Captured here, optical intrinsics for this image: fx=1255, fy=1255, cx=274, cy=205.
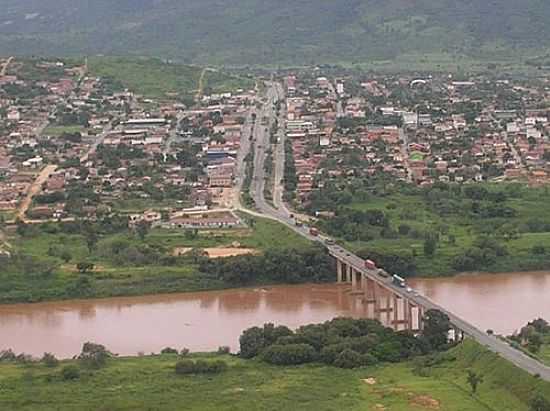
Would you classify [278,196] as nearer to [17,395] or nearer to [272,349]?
[272,349]

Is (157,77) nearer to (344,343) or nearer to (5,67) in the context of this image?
(5,67)

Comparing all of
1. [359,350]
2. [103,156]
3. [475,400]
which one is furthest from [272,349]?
[103,156]

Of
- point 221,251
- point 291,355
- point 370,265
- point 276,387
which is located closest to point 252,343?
point 291,355

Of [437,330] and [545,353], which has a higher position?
[437,330]

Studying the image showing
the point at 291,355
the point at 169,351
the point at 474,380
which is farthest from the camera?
the point at 169,351

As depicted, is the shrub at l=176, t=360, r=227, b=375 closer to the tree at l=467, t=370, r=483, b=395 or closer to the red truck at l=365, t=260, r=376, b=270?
the tree at l=467, t=370, r=483, b=395

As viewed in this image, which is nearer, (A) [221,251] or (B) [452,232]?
(A) [221,251]

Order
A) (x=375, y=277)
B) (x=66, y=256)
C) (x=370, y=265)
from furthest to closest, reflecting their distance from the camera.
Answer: (x=66, y=256) → (x=370, y=265) → (x=375, y=277)
